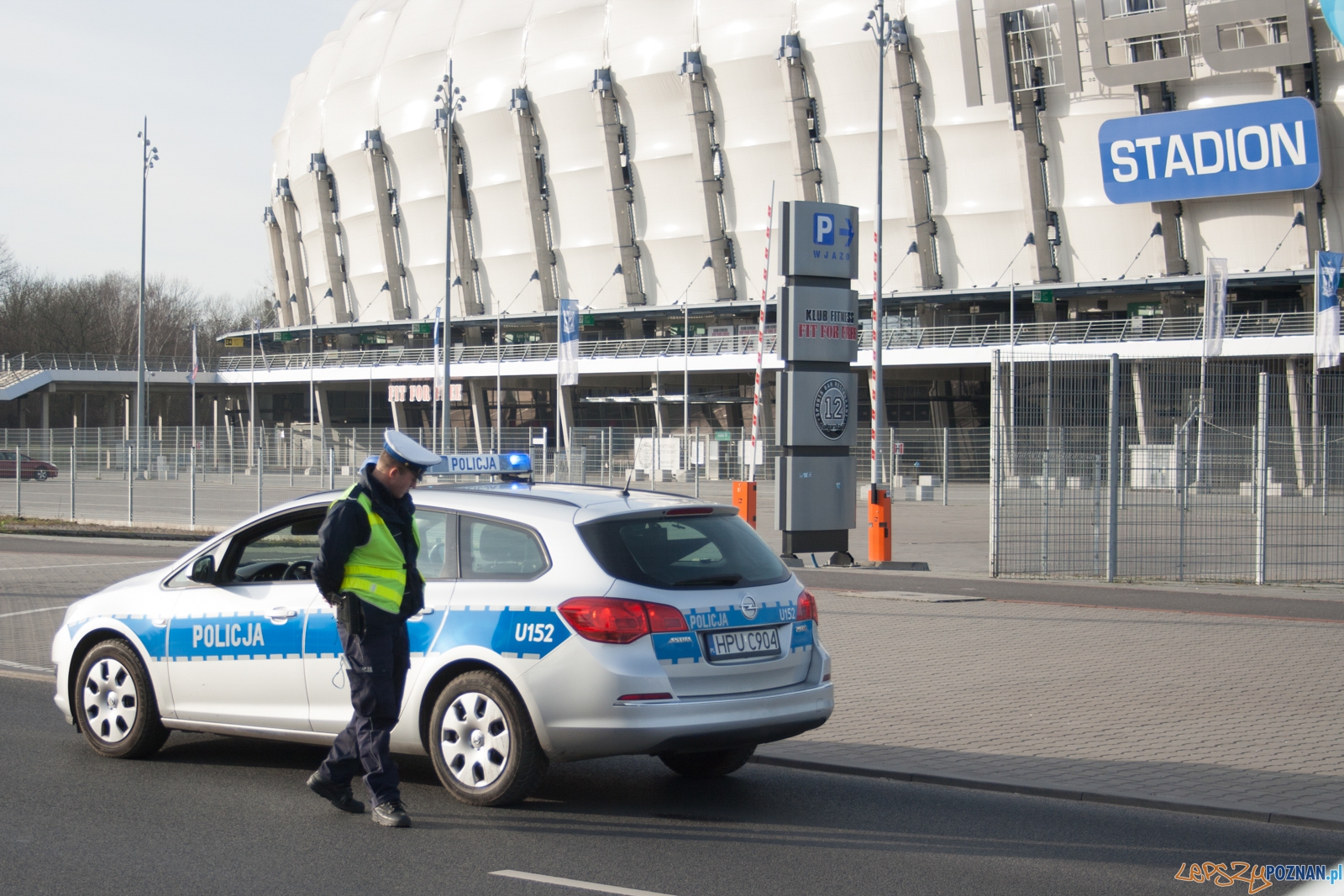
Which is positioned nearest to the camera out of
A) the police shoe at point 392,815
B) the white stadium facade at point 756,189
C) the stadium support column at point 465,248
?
the police shoe at point 392,815

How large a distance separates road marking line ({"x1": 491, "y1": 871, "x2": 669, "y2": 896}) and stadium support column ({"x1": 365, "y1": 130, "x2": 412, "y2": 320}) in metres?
73.2

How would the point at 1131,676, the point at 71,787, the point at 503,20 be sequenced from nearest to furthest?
the point at 71,787 → the point at 1131,676 → the point at 503,20

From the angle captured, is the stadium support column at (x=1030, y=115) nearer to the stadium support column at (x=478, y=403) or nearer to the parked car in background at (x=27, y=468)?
the stadium support column at (x=478, y=403)

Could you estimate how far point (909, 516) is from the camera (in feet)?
103

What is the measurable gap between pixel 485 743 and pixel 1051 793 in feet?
9.44

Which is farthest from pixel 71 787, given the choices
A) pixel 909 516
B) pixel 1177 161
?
pixel 1177 161

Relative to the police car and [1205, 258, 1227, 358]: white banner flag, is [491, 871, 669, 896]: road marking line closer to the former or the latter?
the police car

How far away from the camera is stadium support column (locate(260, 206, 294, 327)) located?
88250 mm

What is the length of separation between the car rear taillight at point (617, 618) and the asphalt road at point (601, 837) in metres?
0.90

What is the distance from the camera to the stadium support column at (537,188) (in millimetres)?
66938

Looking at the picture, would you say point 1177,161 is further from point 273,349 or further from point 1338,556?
point 273,349

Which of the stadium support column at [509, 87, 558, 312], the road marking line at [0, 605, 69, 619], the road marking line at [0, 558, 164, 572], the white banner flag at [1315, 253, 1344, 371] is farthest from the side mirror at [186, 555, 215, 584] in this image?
the stadium support column at [509, 87, 558, 312]

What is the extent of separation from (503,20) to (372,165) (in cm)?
1199

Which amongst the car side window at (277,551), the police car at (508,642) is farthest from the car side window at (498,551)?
the car side window at (277,551)
